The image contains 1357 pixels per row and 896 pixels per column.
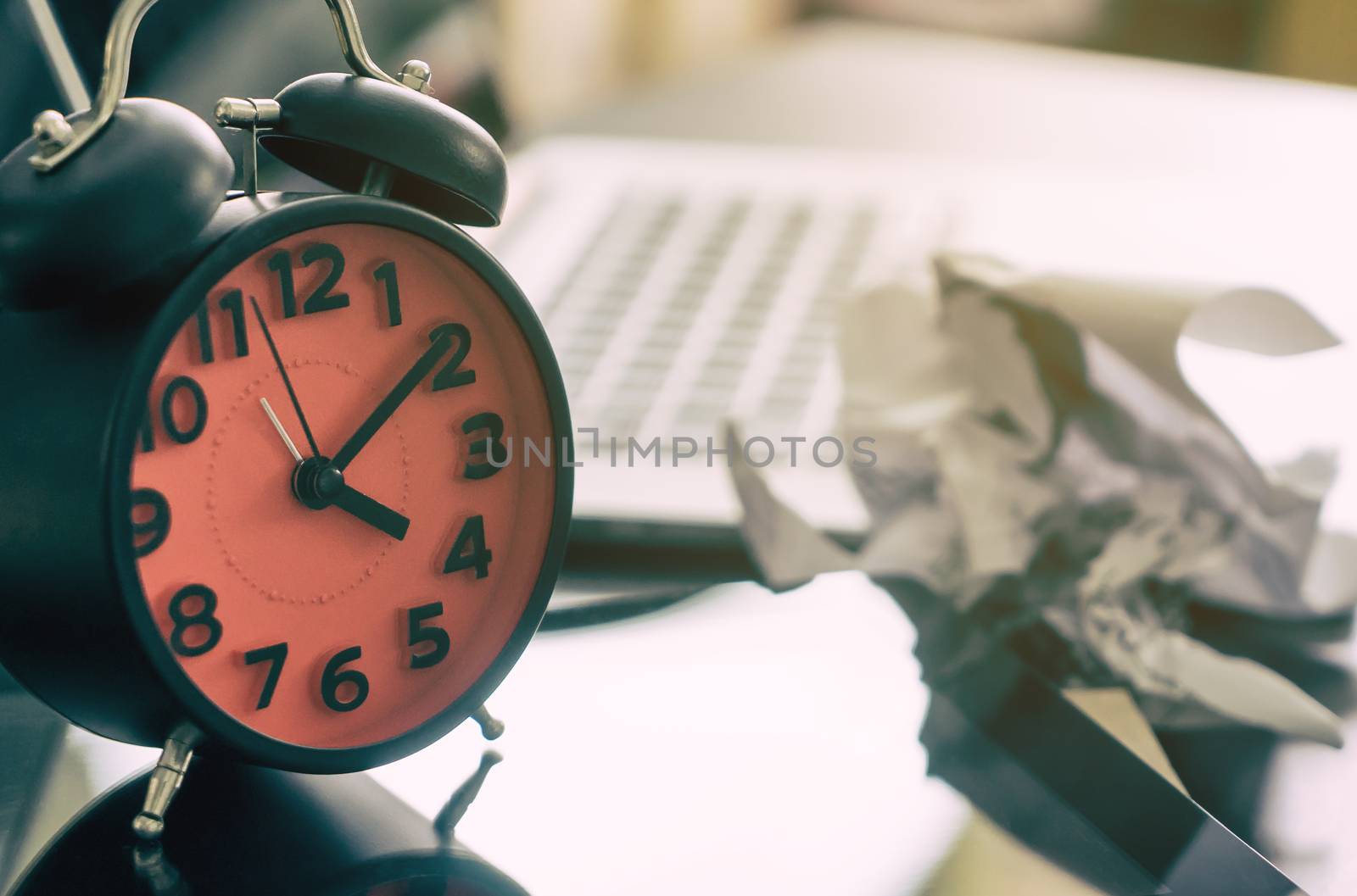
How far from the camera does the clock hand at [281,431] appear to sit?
0.40 m

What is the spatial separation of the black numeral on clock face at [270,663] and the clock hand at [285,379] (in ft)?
0.21

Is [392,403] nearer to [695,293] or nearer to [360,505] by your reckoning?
[360,505]

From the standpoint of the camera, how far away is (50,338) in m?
0.37

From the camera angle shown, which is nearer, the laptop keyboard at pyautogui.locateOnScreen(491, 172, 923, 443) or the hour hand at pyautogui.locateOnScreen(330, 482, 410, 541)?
the hour hand at pyautogui.locateOnScreen(330, 482, 410, 541)

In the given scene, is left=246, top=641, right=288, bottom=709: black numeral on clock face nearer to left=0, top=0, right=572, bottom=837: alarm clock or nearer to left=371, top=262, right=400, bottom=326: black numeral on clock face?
left=0, top=0, right=572, bottom=837: alarm clock

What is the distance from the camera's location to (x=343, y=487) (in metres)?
0.41

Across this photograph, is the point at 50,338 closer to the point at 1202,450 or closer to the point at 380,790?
the point at 380,790

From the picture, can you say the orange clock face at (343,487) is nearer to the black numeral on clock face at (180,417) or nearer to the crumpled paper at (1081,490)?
the black numeral on clock face at (180,417)

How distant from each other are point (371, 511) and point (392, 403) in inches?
1.5

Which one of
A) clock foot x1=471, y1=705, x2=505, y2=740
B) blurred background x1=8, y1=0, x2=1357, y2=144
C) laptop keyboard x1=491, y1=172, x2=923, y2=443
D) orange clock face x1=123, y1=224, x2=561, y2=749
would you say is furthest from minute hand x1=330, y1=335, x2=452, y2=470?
blurred background x1=8, y1=0, x2=1357, y2=144

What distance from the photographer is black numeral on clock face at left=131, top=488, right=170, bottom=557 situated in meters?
0.37

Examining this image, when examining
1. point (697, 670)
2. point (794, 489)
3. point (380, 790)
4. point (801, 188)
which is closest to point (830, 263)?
point (801, 188)

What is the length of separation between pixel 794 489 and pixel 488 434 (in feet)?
0.75

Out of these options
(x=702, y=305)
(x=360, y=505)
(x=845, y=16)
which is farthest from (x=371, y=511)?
(x=845, y=16)
